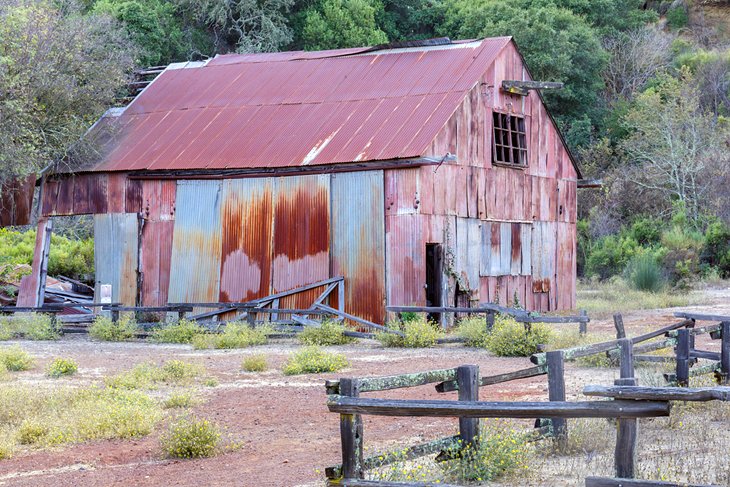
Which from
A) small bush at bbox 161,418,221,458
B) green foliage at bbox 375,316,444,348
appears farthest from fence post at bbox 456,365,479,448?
green foliage at bbox 375,316,444,348

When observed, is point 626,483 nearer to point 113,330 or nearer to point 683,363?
point 683,363

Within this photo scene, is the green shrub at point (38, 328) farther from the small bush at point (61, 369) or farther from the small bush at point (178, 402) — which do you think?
the small bush at point (178, 402)

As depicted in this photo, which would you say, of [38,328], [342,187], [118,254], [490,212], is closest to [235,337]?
[342,187]

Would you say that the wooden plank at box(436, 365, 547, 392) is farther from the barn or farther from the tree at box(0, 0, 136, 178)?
the tree at box(0, 0, 136, 178)

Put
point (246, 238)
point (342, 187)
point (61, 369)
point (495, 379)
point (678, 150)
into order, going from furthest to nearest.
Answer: point (678, 150)
point (246, 238)
point (342, 187)
point (61, 369)
point (495, 379)

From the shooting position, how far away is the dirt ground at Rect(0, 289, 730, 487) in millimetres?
A: 10055

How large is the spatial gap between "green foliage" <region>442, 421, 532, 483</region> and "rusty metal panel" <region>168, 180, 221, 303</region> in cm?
1699

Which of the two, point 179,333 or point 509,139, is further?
point 509,139

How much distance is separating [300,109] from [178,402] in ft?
47.1

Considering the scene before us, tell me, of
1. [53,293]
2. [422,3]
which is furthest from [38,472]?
[422,3]

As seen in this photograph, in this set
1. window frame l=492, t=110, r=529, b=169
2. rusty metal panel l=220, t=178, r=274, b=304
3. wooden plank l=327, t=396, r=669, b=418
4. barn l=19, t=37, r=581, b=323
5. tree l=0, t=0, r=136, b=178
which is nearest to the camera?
wooden plank l=327, t=396, r=669, b=418

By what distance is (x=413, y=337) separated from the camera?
20656 millimetres

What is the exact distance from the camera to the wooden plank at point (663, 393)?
7.16 m

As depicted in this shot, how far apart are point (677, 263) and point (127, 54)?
18.6 m
